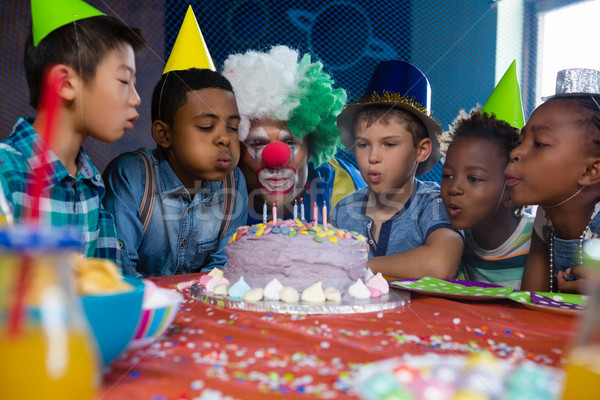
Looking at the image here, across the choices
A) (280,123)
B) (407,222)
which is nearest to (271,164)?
(280,123)

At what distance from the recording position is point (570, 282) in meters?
1.11

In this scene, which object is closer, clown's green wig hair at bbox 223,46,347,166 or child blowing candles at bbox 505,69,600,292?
child blowing candles at bbox 505,69,600,292

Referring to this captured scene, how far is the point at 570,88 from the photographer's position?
1.18 m

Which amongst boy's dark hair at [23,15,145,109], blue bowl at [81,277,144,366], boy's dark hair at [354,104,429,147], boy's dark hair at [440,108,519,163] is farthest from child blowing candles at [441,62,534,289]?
blue bowl at [81,277,144,366]

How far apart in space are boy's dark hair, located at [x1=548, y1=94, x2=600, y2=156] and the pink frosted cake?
0.58 meters

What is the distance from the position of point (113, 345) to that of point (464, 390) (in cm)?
34

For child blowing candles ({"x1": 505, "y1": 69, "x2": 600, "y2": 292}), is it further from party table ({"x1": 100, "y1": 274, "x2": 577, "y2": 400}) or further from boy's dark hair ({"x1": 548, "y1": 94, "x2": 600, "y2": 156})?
party table ({"x1": 100, "y1": 274, "x2": 577, "y2": 400})

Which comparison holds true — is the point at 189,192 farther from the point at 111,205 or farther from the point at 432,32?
the point at 432,32

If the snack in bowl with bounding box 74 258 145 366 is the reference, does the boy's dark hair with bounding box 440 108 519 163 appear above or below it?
above

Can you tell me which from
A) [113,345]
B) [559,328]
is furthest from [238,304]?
[559,328]

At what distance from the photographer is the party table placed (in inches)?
19.8

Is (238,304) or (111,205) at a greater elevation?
(111,205)

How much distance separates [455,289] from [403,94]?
0.79 metres

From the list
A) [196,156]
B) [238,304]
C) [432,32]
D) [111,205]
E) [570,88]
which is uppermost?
[432,32]
